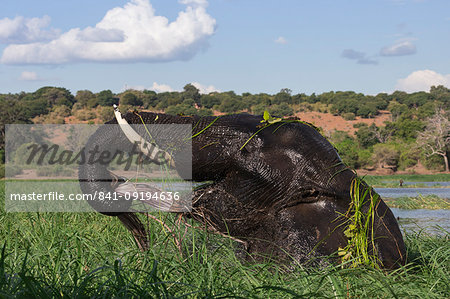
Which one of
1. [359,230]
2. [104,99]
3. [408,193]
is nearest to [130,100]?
[104,99]

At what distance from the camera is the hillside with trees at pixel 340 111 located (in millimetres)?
49531

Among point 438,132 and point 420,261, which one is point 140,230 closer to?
point 420,261

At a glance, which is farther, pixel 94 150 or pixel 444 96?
pixel 444 96

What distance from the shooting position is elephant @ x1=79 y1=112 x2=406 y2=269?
435 centimetres

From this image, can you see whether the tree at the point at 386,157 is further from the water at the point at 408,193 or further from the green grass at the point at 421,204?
the green grass at the point at 421,204

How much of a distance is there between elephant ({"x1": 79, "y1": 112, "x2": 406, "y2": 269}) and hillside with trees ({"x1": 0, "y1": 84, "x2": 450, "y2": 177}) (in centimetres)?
3664

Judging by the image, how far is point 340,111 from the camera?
265 ft

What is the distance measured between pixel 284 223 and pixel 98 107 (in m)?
72.5

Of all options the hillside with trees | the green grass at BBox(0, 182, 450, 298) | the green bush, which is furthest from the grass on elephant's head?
the green bush

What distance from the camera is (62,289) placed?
10.9 feet

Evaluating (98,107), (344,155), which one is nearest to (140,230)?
(344,155)

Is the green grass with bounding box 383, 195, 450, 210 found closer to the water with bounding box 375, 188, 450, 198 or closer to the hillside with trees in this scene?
the water with bounding box 375, 188, 450, 198

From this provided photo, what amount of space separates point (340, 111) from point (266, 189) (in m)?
78.1

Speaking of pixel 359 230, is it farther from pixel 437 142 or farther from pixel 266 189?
pixel 437 142
